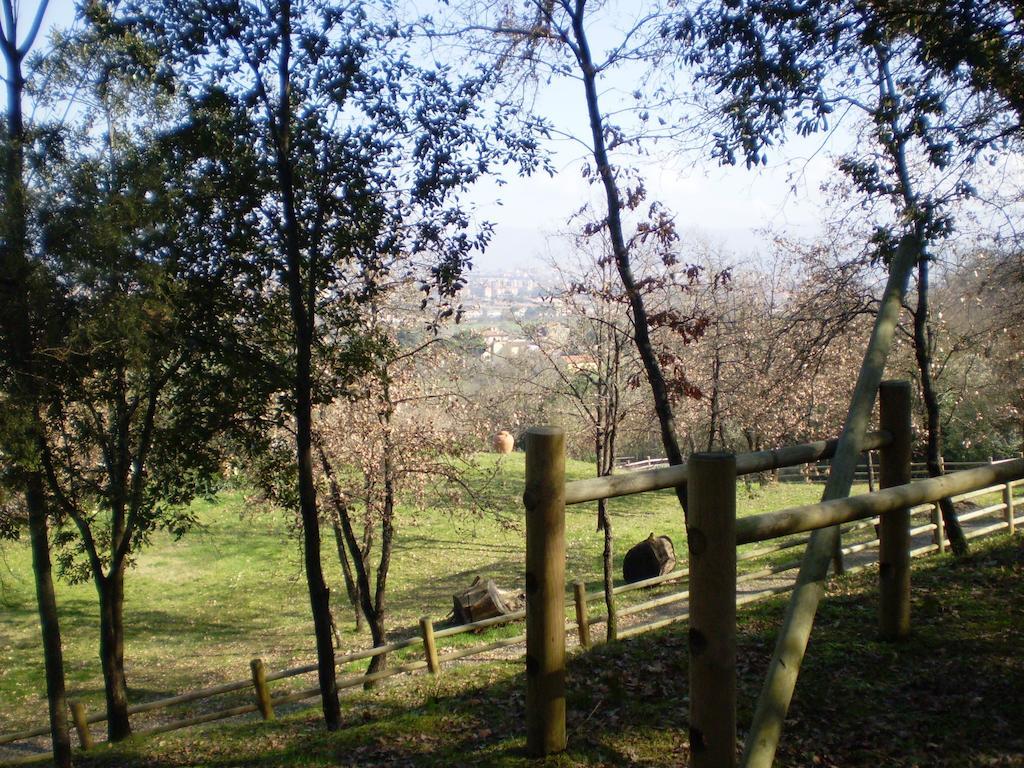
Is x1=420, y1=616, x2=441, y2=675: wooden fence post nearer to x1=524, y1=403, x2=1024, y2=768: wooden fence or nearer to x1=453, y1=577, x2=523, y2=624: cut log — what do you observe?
x1=453, y1=577, x2=523, y2=624: cut log

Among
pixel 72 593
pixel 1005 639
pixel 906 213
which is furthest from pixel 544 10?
pixel 72 593

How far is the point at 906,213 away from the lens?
26.7 ft

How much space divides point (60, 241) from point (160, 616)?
1483 cm

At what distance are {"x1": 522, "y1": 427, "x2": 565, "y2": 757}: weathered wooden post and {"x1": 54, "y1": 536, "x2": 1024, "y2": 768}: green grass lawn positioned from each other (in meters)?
0.44

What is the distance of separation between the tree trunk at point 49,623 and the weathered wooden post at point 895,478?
6979 millimetres

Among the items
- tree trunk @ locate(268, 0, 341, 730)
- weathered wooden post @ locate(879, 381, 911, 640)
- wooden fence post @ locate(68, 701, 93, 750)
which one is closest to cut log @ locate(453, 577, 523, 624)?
wooden fence post @ locate(68, 701, 93, 750)

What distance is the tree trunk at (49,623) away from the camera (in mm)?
7633

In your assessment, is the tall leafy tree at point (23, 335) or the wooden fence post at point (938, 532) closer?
the tall leafy tree at point (23, 335)

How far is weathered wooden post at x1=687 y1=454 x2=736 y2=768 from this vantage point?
320cm

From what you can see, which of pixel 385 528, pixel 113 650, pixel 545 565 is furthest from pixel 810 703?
pixel 385 528

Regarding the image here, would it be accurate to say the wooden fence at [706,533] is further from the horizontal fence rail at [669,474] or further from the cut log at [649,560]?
the cut log at [649,560]

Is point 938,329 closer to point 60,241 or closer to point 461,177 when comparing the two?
point 461,177

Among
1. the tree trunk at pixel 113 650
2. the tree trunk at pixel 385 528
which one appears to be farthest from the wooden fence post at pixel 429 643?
the tree trunk at pixel 113 650

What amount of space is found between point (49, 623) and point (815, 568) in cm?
701
